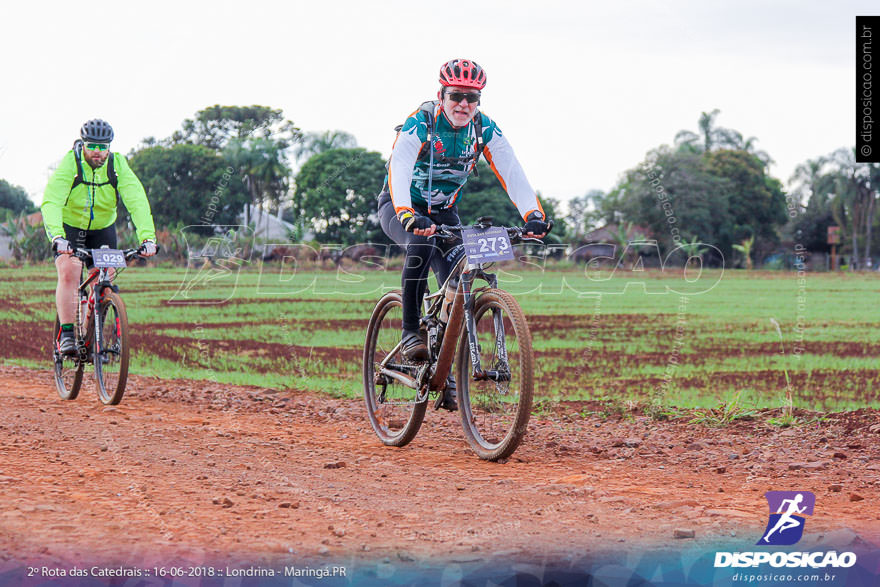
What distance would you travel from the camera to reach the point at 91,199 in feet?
25.5

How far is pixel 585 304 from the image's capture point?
28328 millimetres

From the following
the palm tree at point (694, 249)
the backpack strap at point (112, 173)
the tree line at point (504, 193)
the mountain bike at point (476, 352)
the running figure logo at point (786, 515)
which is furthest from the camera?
the palm tree at point (694, 249)

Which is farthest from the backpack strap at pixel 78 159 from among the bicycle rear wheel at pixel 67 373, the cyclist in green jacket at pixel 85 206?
the bicycle rear wheel at pixel 67 373

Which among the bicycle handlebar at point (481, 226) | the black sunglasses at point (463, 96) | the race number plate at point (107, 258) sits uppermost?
the black sunglasses at point (463, 96)

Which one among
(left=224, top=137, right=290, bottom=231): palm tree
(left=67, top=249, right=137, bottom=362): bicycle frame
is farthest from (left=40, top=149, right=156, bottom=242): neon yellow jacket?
(left=224, top=137, right=290, bottom=231): palm tree

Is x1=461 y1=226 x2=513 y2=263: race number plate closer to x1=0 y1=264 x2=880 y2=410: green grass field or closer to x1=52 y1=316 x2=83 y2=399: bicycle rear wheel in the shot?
x1=0 y1=264 x2=880 y2=410: green grass field

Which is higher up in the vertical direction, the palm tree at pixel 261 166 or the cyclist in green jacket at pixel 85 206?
the palm tree at pixel 261 166

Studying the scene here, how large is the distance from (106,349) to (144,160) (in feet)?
121

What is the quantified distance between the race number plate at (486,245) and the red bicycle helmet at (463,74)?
0.87 m

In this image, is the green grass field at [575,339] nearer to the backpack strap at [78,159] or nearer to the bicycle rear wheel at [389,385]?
the bicycle rear wheel at [389,385]

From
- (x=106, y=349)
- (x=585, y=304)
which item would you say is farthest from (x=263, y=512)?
(x=585, y=304)

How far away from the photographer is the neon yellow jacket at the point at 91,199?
7.51m

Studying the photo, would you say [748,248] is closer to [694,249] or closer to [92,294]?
[694,249]

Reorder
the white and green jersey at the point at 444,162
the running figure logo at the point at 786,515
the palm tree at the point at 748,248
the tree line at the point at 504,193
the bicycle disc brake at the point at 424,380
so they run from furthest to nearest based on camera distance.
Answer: the palm tree at the point at 748,248
the tree line at the point at 504,193
the bicycle disc brake at the point at 424,380
the white and green jersey at the point at 444,162
the running figure logo at the point at 786,515
